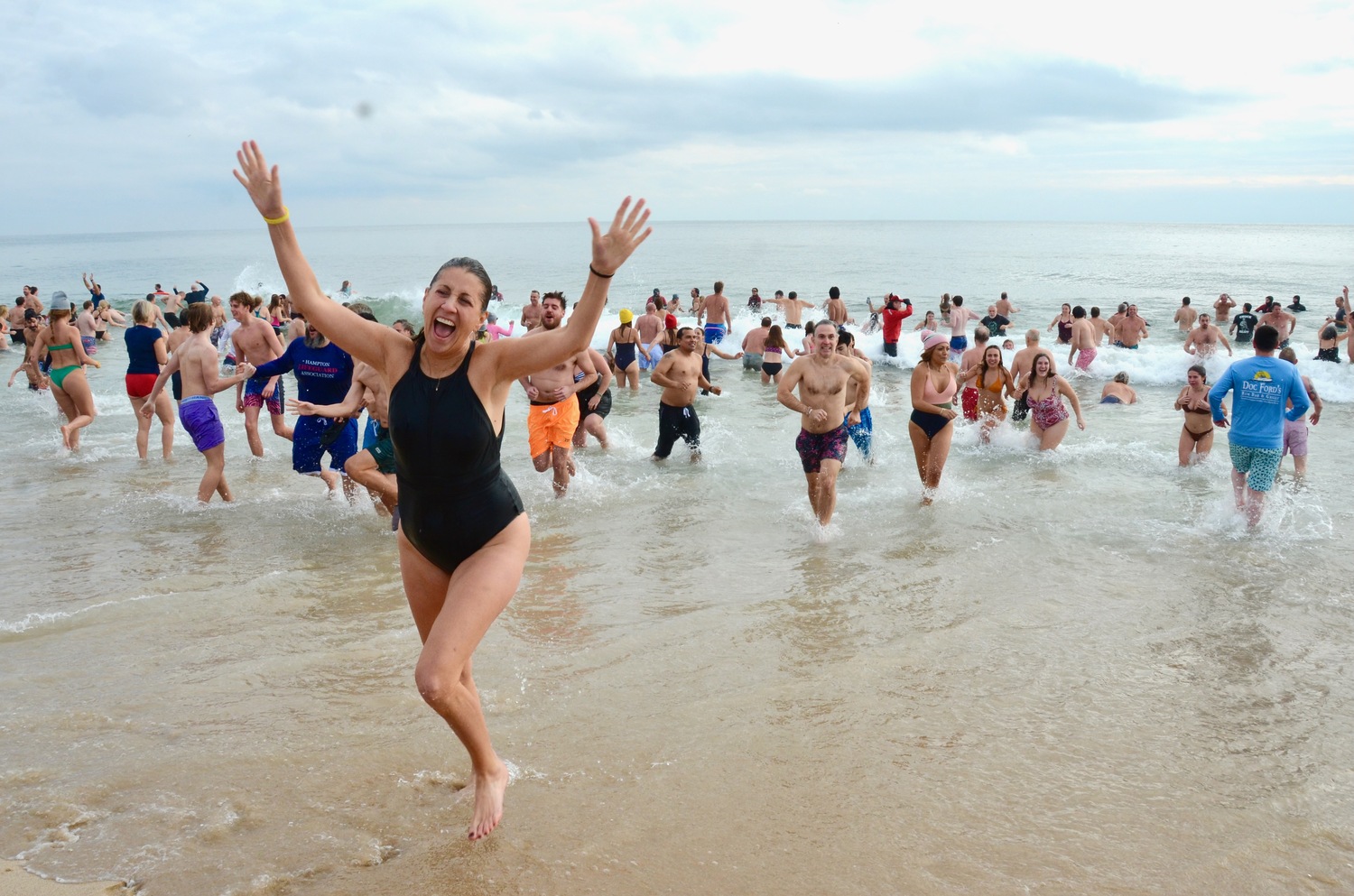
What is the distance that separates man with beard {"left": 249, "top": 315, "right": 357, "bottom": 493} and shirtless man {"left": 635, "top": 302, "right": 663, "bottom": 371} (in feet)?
34.1

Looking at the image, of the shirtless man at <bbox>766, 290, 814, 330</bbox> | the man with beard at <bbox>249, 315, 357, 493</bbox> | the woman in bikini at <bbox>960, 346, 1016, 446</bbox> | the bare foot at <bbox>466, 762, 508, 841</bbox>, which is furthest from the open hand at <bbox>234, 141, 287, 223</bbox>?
the shirtless man at <bbox>766, 290, 814, 330</bbox>

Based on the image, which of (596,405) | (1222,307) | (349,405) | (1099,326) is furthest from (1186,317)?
(349,405)

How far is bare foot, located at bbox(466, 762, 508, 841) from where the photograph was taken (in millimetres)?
3059

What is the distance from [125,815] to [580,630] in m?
2.34

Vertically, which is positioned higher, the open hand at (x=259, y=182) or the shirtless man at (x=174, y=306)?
the open hand at (x=259, y=182)

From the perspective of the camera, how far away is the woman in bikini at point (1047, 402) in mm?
10281

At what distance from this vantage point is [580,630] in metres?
5.11

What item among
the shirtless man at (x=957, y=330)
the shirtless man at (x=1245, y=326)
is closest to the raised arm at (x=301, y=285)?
the shirtless man at (x=957, y=330)

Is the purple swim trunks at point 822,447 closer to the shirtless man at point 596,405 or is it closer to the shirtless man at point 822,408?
the shirtless man at point 822,408

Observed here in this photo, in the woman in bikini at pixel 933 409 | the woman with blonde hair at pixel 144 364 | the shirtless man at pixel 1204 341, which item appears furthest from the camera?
the shirtless man at pixel 1204 341

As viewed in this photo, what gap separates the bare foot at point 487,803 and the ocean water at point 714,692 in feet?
0.19

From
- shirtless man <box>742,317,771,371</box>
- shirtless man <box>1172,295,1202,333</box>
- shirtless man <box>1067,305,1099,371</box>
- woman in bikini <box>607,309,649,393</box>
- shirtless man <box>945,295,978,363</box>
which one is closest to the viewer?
woman in bikini <box>607,309,649,393</box>

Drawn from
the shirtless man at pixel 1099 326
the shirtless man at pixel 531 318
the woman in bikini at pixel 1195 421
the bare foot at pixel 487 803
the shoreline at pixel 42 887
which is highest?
the shirtless man at pixel 531 318

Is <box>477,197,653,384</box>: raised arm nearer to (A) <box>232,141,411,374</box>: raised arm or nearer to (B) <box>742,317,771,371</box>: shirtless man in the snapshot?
(A) <box>232,141,411,374</box>: raised arm
